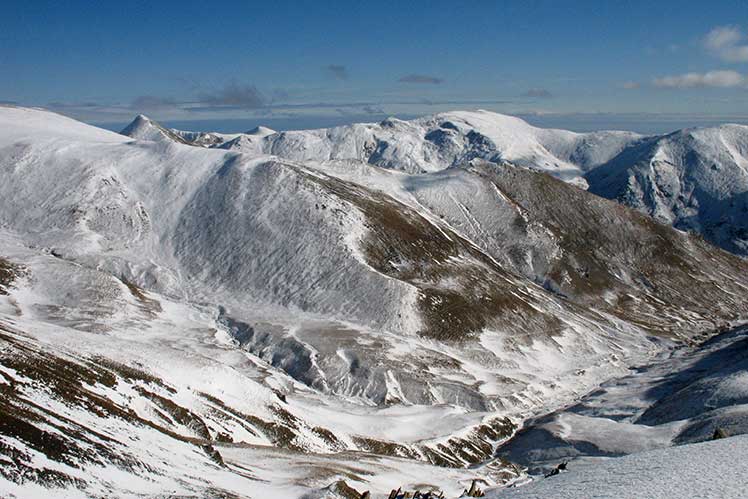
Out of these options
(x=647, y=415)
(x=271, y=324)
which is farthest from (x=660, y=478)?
(x=271, y=324)

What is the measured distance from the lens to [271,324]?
12631 cm

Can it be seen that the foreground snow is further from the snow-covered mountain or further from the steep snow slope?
the steep snow slope

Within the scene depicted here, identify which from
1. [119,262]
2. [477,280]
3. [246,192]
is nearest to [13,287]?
[119,262]

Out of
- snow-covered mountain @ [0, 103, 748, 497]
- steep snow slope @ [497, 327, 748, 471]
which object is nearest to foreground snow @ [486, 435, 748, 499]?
snow-covered mountain @ [0, 103, 748, 497]

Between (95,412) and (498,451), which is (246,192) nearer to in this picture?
(498,451)

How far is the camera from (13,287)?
116500mm

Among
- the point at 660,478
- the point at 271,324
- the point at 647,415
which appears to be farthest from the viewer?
the point at 271,324

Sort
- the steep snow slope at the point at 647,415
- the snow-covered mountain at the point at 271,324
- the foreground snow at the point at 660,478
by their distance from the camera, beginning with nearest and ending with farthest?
1. the foreground snow at the point at 660,478
2. the snow-covered mountain at the point at 271,324
3. the steep snow slope at the point at 647,415

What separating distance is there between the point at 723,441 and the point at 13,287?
370ft

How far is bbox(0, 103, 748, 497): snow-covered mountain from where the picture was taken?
47.0 m

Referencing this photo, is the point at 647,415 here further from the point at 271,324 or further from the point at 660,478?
the point at 660,478

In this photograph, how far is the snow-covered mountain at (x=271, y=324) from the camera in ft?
154

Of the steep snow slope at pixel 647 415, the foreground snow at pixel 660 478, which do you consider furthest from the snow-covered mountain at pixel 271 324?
the foreground snow at pixel 660 478

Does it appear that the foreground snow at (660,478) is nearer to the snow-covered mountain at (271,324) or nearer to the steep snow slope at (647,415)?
the snow-covered mountain at (271,324)
